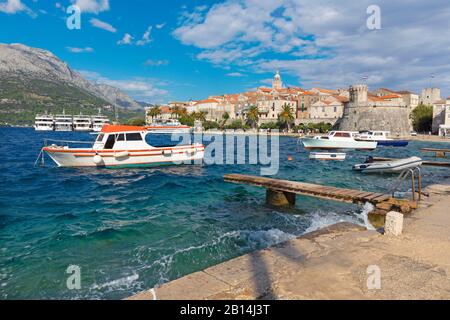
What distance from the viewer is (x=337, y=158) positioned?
33.2 m

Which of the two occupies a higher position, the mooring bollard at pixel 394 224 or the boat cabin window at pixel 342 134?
the boat cabin window at pixel 342 134

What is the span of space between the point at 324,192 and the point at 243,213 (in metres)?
3.10

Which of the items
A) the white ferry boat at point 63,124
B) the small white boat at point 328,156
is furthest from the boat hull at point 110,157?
the white ferry boat at point 63,124

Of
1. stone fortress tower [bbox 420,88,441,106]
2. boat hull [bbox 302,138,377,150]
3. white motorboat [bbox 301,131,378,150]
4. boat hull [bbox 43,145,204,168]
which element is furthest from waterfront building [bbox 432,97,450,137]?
boat hull [bbox 43,145,204,168]

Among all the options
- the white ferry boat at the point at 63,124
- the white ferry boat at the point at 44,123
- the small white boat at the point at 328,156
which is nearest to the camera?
the small white boat at the point at 328,156

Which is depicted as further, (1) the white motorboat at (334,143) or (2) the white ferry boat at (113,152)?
(1) the white motorboat at (334,143)

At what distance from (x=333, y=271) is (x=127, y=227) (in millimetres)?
6881

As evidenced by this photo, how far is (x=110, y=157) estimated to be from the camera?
2255cm

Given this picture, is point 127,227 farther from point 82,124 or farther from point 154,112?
point 154,112

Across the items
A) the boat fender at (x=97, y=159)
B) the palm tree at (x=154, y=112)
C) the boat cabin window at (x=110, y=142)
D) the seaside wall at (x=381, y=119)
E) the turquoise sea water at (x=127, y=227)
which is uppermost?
the palm tree at (x=154, y=112)

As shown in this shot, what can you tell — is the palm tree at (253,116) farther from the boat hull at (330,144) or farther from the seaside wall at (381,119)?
the boat hull at (330,144)

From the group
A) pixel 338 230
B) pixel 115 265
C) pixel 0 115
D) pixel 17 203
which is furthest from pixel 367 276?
pixel 0 115

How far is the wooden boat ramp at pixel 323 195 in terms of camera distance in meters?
9.75

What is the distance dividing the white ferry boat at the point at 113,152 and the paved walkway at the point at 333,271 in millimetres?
18265
